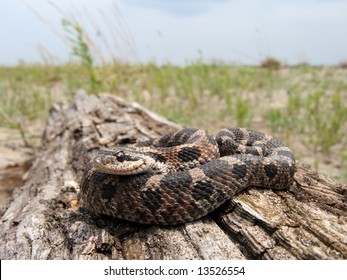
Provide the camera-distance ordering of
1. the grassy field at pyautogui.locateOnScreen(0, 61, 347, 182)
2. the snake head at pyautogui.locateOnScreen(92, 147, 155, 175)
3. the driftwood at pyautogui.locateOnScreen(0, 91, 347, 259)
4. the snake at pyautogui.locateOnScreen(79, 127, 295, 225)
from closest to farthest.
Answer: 1. the driftwood at pyautogui.locateOnScreen(0, 91, 347, 259)
2. the snake at pyautogui.locateOnScreen(79, 127, 295, 225)
3. the snake head at pyautogui.locateOnScreen(92, 147, 155, 175)
4. the grassy field at pyautogui.locateOnScreen(0, 61, 347, 182)

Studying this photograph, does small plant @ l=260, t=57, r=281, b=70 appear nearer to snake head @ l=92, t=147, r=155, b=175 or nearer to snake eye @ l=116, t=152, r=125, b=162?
snake head @ l=92, t=147, r=155, b=175

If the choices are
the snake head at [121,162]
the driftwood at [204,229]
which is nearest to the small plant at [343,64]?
the driftwood at [204,229]

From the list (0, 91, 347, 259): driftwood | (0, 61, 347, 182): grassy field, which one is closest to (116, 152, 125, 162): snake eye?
(0, 91, 347, 259): driftwood

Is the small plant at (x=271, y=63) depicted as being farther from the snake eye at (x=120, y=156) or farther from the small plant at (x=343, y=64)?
the snake eye at (x=120, y=156)

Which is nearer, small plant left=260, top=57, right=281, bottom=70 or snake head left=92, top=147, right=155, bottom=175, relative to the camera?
snake head left=92, top=147, right=155, bottom=175

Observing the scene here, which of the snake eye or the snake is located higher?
the snake eye

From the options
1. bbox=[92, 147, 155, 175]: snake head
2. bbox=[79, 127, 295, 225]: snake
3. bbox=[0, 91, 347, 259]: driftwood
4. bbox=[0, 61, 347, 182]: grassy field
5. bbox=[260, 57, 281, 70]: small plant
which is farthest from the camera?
bbox=[260, 57, 281, 70]: small plant

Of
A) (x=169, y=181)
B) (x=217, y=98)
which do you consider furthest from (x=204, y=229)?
(x=217, y=98)

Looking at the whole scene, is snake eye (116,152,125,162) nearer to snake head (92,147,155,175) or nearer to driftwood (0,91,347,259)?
snake head (92,147,155,175)
